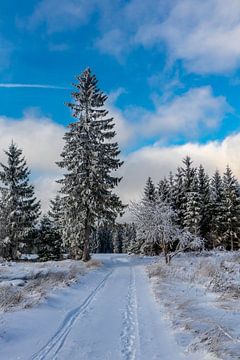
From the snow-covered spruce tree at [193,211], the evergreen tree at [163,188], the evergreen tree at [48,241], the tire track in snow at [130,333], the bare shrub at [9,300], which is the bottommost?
the tire track in snow at [130,333]

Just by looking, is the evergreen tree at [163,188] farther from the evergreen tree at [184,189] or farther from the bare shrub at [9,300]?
the bare shrub at [9,300]

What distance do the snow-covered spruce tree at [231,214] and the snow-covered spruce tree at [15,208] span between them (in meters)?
27.9

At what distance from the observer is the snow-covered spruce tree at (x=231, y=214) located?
5422cm

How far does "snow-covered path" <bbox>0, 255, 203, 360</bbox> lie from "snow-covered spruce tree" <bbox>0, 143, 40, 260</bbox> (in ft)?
95.0

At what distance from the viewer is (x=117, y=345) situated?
6750mm

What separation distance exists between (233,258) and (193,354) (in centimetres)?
2930

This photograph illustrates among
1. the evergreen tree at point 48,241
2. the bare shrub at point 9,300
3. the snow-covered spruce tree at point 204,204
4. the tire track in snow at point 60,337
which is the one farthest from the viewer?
the snow-covered spruce tree at point 204,204

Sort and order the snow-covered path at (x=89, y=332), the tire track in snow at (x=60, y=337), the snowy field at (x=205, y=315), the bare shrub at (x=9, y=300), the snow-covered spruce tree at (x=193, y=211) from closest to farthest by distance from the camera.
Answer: the tire track in snow at (x=60, y=337)
the snow-covered path at (x=89, y=332)
the snowy field at (x=205, y=315)
the bare shrub at (x=9, y=300)
the snow-covered spruce tree at (x=193, y=211)

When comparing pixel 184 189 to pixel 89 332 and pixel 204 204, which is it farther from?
pixel 89 332

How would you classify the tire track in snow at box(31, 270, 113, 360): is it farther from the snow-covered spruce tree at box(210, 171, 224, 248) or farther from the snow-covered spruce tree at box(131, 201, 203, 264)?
the snow-covered spruce tree at box(210, 171, 224, 248)

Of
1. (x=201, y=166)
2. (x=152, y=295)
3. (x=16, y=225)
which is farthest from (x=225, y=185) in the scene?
(x=152, y=295)

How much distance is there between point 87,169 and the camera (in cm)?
3438

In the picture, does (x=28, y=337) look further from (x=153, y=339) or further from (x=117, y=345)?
(x=153, y=339)

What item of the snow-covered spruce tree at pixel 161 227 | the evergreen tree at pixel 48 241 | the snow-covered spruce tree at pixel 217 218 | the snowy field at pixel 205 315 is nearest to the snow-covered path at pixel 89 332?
the snowy field at pixel 205 315
